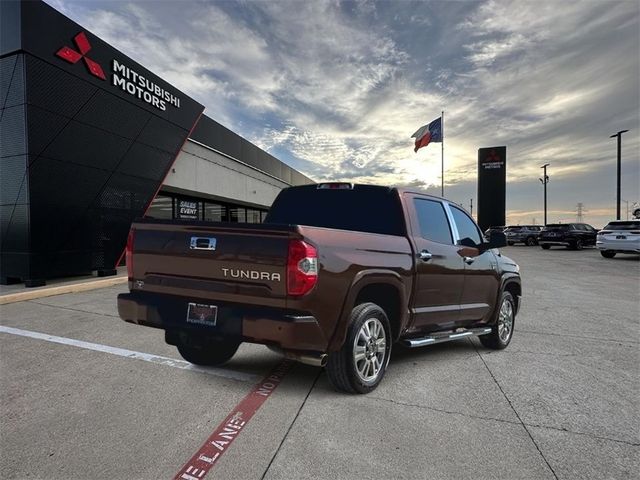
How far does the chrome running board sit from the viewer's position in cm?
417

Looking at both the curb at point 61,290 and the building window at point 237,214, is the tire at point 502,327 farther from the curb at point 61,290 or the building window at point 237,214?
the building window at point 237,214

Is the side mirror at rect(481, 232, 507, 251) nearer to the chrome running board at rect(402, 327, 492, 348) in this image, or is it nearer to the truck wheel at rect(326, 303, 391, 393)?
the chrome running board at rect(402, 327, 492, 348)

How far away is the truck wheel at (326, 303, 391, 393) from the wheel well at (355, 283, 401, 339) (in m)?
0.13

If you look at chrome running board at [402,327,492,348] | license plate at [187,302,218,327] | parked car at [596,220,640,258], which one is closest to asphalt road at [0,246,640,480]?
chrome running board at [402,327,492,348]

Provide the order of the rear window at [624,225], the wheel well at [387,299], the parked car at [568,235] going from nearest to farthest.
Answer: the wheel well at [387,299], the rear window at [624,225], the parked car at [568,235]

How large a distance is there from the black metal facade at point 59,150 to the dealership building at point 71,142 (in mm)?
25

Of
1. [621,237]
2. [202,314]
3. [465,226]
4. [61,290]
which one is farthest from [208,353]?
[621,237]

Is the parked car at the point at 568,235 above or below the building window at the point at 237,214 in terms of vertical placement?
below

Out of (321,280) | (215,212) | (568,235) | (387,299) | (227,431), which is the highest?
(215,212)

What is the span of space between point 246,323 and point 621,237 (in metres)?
21.3

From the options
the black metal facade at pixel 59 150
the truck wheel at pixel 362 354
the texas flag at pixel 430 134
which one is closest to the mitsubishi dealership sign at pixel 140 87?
the black metal facade at pixel 59 150

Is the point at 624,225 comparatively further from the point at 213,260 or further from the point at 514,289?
the point at 213,260

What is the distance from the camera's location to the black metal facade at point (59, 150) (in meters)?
9.24

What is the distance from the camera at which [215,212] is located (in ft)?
72.9
